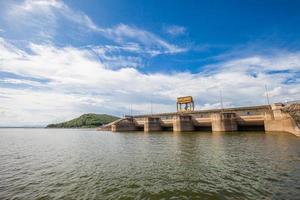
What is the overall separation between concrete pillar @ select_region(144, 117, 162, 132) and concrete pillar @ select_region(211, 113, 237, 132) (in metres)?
25.7

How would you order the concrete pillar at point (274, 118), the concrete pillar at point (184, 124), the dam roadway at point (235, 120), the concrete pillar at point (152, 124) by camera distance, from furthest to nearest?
the concrete pillar at point (152, 124) → the concrete pillar at point (184, 124) → the concrete pillar at point (274, 118) → the dam roadway at point (235, 120)

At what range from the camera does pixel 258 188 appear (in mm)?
10570

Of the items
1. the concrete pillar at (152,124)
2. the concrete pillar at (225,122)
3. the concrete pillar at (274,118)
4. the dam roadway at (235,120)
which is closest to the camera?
the dam roadway at (235,120)

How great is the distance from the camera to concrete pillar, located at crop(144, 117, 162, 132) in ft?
250

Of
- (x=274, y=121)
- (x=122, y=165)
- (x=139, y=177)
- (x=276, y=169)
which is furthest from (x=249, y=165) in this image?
(x=274, y=121)

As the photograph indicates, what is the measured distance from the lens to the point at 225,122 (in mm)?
56094

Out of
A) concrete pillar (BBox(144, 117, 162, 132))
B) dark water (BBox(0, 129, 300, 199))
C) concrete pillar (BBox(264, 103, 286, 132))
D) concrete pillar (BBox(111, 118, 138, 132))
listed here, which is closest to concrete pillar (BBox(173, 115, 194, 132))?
concrete pillar (BBox(144, 117, 162, 132))

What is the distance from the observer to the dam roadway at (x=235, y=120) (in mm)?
43969

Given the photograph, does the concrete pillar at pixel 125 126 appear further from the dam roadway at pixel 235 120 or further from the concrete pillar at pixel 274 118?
the concrete pillar at pixel 274 118

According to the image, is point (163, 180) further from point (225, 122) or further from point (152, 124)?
point (152, 124)

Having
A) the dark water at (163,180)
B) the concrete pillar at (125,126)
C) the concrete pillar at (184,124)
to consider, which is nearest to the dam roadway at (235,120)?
the concrete pillar at (184,124)

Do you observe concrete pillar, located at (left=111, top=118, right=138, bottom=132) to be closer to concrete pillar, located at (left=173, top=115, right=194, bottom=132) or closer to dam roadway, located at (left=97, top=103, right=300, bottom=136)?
dam roadway, located at (left=97, top=103, right=300, bottom=136)

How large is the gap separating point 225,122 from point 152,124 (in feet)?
100

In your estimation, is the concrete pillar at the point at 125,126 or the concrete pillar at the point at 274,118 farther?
the concrete pillar at the point at 125,126
